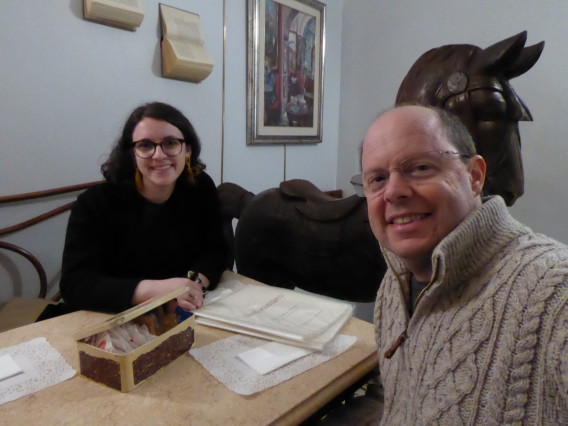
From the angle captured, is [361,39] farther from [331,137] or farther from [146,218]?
[146,218]

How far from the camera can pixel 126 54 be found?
6.46ft

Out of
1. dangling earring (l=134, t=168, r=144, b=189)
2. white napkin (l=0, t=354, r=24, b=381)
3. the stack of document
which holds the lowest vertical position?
white napkin (l=0, t=354, r=24, b=381)

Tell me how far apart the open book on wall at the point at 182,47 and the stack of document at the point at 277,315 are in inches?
52.2

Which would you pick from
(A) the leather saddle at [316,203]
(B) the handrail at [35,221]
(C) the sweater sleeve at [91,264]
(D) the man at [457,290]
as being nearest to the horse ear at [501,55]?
(A) the leather saddle at [316,203]

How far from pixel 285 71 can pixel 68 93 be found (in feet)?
4.41

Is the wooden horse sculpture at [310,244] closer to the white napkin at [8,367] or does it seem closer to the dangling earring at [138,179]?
the dangling earring at [138,179]

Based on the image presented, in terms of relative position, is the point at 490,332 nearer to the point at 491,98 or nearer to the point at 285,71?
the point at 491,98

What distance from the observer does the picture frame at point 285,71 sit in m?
2.52

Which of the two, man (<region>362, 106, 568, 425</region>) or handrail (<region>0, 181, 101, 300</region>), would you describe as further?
handrail (<region>0, 181, 101, 300</region>)

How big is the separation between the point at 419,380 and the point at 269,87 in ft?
7.28

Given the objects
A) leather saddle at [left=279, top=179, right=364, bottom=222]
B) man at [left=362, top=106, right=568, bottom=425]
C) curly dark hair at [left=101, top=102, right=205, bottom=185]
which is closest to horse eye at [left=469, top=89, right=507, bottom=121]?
leather saddle at [left=279, top=179, right=364, bottom=222]

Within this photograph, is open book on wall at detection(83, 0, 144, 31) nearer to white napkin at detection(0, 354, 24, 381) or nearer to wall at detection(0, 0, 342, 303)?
wall at detection(0, 0, 342, 303)

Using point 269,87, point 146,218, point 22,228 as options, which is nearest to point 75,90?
point 22,228

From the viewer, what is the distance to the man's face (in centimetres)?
69
